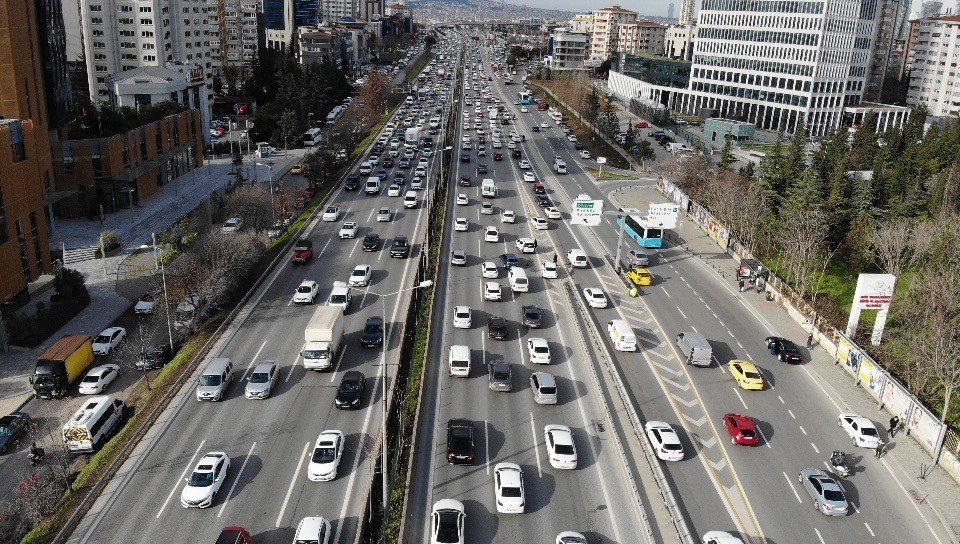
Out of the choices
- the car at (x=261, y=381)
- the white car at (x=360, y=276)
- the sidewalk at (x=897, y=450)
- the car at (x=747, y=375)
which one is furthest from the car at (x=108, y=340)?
the sidewalk at (x=897, y=450)

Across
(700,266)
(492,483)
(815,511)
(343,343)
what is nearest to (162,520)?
(492,483)

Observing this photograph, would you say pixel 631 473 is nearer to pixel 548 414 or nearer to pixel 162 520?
pixel 548 414

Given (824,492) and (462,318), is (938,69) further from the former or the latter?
(824,492)

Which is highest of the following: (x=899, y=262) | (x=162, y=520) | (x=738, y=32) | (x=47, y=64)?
(x=738, y=32)

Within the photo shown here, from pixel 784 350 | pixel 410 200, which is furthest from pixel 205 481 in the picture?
pixel 410 200

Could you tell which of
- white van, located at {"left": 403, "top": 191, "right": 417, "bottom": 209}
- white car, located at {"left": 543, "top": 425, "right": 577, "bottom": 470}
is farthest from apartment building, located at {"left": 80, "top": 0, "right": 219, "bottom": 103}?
white car, located at {"left": 543, "top": 425, "right": 577, "bottom": 470}

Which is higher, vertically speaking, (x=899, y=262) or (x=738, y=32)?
(x=738, y=32)

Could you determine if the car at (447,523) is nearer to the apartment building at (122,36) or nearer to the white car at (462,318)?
the white car at (462,318)

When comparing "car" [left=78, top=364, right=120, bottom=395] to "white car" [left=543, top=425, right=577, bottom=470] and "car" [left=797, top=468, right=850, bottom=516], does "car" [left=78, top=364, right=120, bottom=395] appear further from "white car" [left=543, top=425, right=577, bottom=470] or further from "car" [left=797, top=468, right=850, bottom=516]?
"car" [left=797, top=468, right=850, bottom=516]
